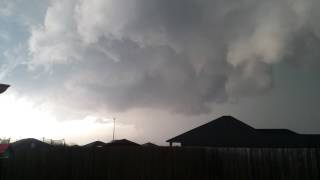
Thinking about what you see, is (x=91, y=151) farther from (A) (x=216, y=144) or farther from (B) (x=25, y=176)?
(A) (x=216, y=144)

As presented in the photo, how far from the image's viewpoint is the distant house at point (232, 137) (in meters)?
29.9

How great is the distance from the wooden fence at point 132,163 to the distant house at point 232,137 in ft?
46.8

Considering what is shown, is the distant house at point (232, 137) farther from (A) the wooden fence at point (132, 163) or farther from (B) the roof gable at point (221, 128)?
(A) the wooden fence at point (132, 163)

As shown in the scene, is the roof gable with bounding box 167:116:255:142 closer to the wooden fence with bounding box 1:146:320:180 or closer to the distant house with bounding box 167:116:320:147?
the distant house with bounding box 167:116:320:147

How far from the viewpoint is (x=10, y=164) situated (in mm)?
17141

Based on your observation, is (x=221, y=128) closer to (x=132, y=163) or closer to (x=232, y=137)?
(x=232, y=137)

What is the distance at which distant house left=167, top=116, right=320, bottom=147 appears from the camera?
29.9 m

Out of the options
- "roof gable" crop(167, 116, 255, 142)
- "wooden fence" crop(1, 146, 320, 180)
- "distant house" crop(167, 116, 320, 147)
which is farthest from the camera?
"roof gable" crop(167, 116, 255, 142)

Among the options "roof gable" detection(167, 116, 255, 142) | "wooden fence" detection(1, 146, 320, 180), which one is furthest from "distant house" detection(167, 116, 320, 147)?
"wooden fence" detection(1, 146, 320, 180)

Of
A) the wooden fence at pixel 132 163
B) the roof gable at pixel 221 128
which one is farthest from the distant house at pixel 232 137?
the wooden fence at pixel 132 163

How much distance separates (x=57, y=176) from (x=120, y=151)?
Result: 3.27 meters

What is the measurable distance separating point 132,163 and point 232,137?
50.2 feet

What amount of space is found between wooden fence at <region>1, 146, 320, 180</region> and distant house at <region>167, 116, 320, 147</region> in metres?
14.3

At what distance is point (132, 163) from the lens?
1669 cm
